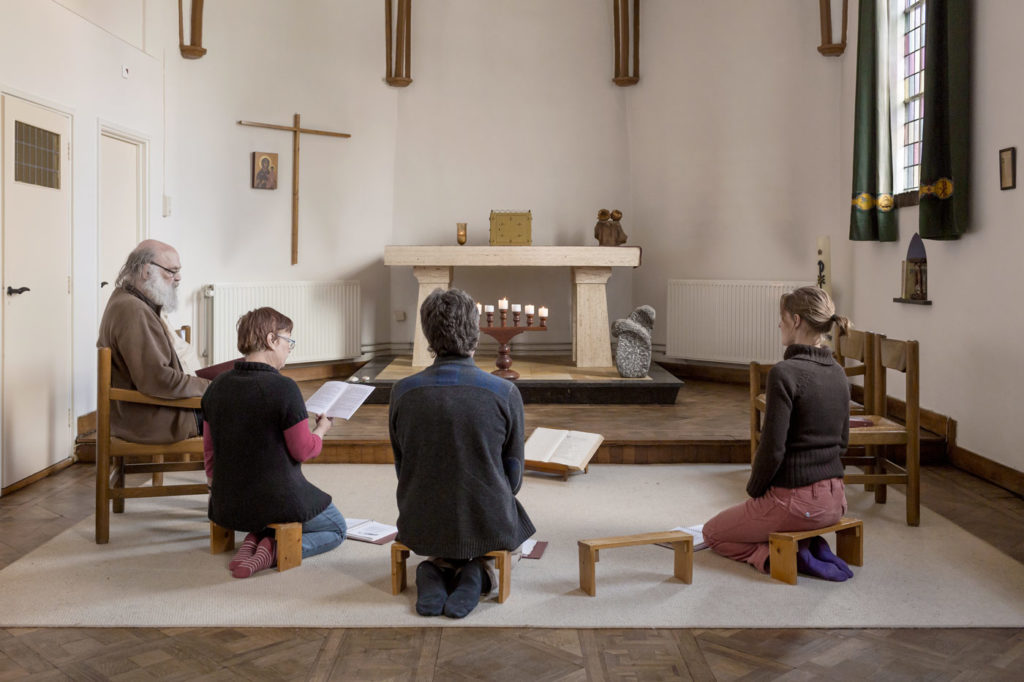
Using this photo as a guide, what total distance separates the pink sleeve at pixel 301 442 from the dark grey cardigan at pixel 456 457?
18.8 inches

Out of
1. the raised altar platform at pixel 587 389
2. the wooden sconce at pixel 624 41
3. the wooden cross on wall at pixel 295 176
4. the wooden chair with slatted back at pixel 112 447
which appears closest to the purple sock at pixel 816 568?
the wooden chair with slatted back at pixel 112 447

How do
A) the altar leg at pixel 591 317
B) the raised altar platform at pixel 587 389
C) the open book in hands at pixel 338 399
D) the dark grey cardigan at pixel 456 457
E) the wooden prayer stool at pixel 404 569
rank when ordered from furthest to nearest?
the altar leg at pixel 591 317 < the raised altar platform at pixel 587 389 < the open book in hands at pixel 338 399 < the wooden prayer stool at pixel 404 569 < the dark grey cardigan at pixel 456 457

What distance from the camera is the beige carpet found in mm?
3133

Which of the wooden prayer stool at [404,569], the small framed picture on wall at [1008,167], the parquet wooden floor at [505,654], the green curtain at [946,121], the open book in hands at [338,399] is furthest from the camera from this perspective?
the green curtain at [946,121]

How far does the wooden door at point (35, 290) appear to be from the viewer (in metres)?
4.94

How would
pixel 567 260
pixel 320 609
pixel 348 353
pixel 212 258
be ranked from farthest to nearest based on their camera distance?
pixel 348 353, pixel 212 258, pixel 567 260, pixel 320 609

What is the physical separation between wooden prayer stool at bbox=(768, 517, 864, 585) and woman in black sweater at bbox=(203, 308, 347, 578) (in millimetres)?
1801

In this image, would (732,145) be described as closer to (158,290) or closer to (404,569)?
(158,290)

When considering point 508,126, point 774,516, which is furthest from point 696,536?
point 508,126

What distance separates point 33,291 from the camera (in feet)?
17.1

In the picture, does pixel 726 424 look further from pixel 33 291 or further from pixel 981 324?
pixel 33 291

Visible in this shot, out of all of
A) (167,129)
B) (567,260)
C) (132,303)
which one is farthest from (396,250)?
(132,303)

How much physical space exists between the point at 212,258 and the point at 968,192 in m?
5.93

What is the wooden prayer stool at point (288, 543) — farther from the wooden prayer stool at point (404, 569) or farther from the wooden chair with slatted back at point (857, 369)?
the wooden chair with slatted back at point (857, 369)
